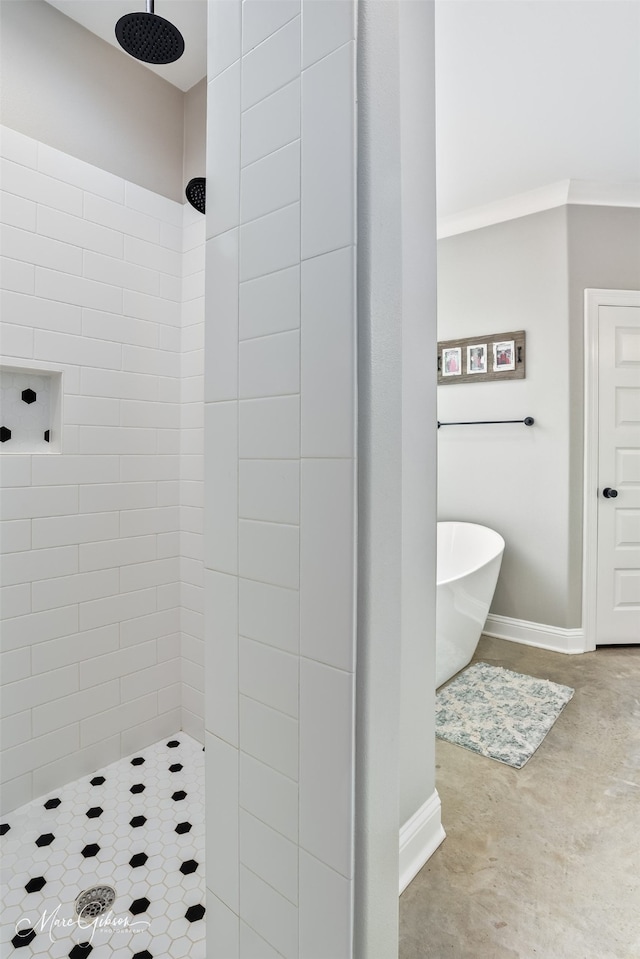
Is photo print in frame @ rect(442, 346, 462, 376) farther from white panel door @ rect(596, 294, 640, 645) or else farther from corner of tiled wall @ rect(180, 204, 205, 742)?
corner of tiled wall @ rect(180, 204, 205, 742)

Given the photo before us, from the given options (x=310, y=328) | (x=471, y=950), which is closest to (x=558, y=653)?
(x=471, y=950)

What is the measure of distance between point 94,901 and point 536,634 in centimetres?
261

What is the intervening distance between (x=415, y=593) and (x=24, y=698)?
1.38m

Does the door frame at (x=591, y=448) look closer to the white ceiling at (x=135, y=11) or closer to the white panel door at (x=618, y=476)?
the white panel door at (x=618, y=476)

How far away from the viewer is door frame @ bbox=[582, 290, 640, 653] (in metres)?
2.91

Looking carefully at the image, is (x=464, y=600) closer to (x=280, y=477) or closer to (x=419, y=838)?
(x=419, y=838)

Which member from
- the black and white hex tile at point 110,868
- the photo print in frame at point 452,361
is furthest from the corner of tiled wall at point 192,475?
the photo print in frame at point 452,361

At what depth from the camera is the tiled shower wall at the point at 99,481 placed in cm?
167

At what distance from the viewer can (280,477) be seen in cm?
71

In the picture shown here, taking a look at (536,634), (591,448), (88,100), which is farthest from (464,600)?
(88,100)

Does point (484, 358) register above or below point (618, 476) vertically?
above

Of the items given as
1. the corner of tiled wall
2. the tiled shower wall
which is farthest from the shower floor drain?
the corner of tiled wall

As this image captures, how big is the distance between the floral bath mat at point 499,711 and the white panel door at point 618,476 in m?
0.82

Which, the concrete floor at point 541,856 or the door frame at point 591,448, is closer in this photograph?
the concrete floor at point 541,856
